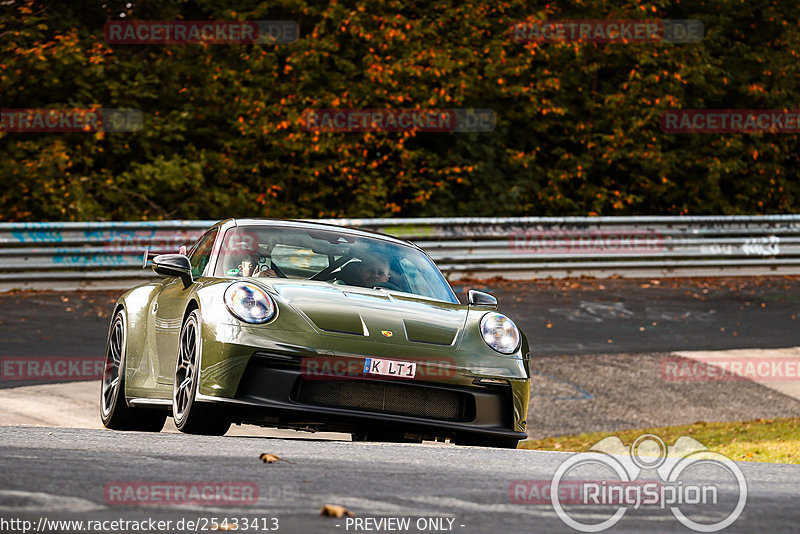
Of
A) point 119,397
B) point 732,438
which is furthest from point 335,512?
point 732,438

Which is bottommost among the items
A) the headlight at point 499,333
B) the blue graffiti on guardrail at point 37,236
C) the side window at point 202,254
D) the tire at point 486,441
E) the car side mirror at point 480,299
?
the tire at point 486,441

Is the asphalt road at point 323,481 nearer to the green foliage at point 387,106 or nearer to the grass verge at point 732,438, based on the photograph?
the grass verge at point 732,438

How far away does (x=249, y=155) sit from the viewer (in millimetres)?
23359

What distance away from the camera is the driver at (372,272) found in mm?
7465

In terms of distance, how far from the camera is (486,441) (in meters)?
6.83

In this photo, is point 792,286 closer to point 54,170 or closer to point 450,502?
point 54,170

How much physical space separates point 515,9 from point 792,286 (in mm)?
8562

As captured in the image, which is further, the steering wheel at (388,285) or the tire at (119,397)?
the tire at (119,397)

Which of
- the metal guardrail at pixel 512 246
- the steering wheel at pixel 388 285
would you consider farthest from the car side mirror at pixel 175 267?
the metal guardrail at pixel 512 246

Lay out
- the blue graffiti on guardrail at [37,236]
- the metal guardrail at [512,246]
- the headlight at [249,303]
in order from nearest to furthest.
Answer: the headlight at [249,303] → the blue graffiti on guardrail at [37,236] → the metal guardrail at [512,246]

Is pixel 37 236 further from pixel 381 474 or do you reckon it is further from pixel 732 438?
pixel 381 474

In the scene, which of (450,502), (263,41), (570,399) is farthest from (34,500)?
(263,41)

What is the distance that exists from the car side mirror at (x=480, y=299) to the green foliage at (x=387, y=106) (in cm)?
1367

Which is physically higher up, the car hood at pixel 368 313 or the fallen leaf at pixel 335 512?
the car hood at pixel 368 313
